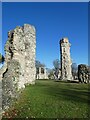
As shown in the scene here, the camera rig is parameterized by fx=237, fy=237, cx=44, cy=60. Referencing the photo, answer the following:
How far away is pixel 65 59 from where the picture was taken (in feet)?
109

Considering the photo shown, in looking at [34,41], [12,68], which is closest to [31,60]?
[34,41]

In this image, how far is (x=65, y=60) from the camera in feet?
109

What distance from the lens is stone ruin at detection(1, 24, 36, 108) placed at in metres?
11.5

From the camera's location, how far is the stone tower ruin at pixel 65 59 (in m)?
32.3

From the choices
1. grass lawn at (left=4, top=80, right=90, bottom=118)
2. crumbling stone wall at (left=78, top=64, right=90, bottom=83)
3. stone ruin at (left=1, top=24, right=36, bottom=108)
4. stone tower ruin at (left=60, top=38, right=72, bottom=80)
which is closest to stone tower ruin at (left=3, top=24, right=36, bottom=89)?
stone ruin at (left=1, top=24, right=36, bottom=108)

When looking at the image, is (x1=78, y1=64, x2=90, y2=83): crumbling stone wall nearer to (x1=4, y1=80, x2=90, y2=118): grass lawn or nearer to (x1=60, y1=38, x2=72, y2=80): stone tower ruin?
(x1=60, y1=38, x2=72, y2=80): stone tower ruin

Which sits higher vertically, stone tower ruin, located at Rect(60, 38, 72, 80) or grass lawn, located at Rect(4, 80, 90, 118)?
stone tower ruin, located at Rect(60, 38, 72, 80)

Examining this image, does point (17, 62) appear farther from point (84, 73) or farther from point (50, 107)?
point (84, 73)

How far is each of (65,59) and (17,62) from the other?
20.7 metres

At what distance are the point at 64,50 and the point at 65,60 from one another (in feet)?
4.91

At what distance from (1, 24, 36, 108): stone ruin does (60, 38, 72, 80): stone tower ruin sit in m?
9.92

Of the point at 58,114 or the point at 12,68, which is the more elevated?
the point at 12,68

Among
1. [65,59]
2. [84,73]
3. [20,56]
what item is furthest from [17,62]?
[65,59]

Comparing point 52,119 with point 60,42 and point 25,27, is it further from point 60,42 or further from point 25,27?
point 60,42
